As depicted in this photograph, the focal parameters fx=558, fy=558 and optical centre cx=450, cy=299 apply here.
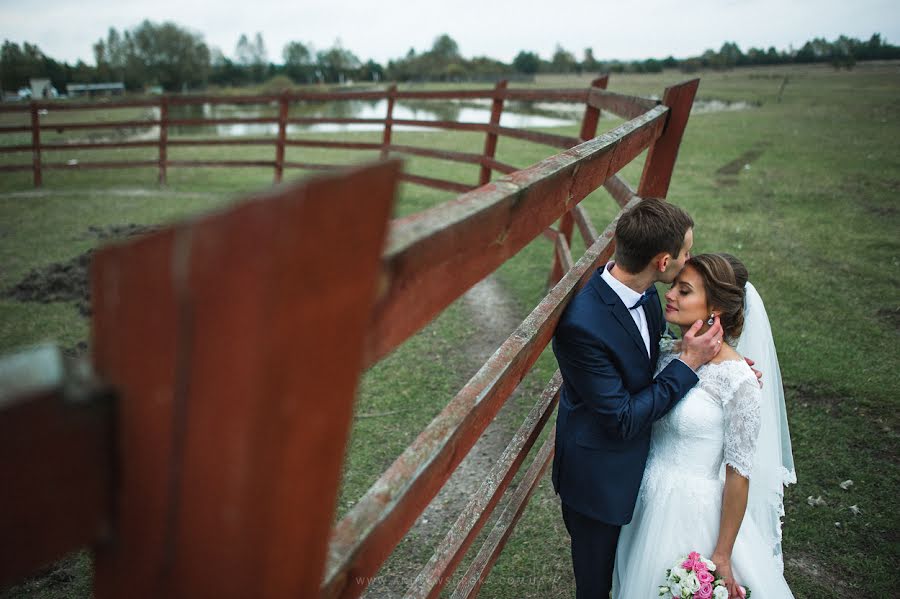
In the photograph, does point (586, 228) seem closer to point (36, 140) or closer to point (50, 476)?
point (50, 476)

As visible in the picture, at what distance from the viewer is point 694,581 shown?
5.87 feet

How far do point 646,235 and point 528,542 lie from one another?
174 centimetres

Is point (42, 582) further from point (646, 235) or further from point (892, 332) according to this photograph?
point (892, 332)

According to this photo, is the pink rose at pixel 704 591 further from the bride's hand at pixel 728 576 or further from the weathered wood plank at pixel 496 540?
the weathered wood plank at pixel 496 540

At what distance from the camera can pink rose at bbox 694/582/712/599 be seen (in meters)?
1.77

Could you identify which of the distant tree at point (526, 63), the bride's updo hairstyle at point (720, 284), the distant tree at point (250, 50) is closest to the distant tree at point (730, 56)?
the distant tree at point (526, 63)

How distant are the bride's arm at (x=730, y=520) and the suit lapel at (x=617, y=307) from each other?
1.90 ft

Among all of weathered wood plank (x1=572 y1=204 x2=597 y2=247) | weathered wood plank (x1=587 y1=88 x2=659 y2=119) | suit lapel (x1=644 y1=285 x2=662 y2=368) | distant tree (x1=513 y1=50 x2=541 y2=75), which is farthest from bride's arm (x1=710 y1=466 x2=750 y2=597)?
distant tree (x1=513 y1=50 x2=541 y2=75)

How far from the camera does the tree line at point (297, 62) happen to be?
213 feet

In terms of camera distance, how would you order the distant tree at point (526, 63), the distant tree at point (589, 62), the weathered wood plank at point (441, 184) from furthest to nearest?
the distant tree at point (526, 63) → the distant tree at point (589, 62) → the weathered wood plank at point (441, 184)

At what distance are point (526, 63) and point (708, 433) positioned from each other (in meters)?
111

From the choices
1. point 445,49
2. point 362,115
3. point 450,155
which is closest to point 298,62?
point 445,49

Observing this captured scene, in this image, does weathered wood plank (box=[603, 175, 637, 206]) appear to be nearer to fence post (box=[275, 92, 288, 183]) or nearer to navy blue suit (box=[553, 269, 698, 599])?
navy blue suit (box=[553, 269, 698, 599])

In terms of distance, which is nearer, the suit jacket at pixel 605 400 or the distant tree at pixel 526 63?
the suit jacket at pixel 605 400
